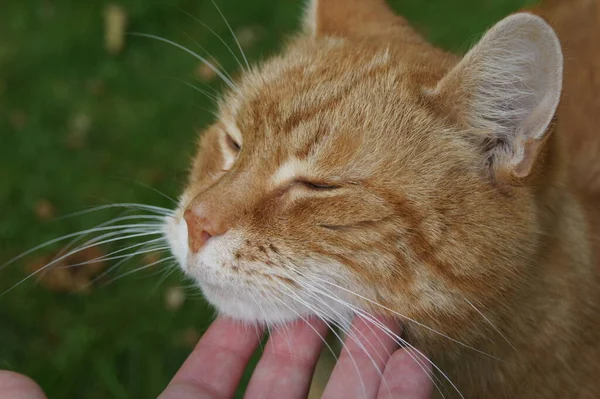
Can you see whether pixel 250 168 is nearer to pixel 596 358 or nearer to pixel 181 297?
pixel 596 358

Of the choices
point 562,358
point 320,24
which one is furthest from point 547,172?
point 320,24

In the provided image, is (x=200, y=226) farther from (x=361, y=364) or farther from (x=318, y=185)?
(x=361, y=364)

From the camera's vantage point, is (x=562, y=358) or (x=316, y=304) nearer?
(x=316, y=304)

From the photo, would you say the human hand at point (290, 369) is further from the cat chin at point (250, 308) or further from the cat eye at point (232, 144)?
the cat eye at point (232, 144)

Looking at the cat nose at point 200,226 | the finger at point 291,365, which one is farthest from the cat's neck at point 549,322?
the cat nose at point 200,226

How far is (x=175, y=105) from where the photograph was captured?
475 centimetres

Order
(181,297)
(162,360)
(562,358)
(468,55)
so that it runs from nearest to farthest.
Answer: (468,55), (562,358), (162,360), (181,297)

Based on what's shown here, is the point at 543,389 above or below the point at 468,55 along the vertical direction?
below

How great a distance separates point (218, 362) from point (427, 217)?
3.37ft

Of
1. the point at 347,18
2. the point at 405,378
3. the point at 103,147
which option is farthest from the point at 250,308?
the point at 103,147

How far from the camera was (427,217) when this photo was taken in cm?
192

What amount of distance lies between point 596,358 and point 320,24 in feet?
5.74

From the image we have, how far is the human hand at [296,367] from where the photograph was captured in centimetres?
201

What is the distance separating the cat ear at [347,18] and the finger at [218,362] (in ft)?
4.33
